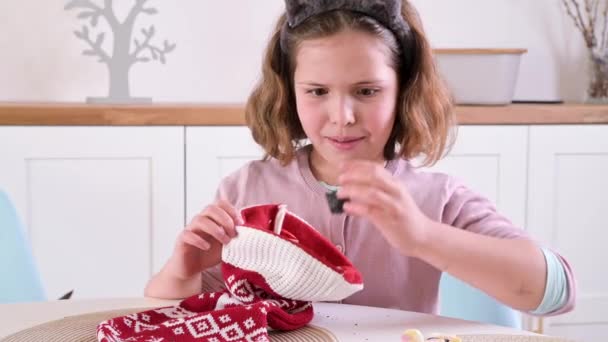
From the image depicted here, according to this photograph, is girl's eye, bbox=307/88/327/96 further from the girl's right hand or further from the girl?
the girl's right hand

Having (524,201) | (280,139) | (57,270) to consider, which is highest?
(280,139)

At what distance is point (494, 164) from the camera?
86.5 inches

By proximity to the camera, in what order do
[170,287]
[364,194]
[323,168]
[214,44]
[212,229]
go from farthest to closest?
[214,44] < [323,168] < [170,287] < [212,229] < [364,194]

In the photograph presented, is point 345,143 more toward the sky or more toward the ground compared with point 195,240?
more toward the sky

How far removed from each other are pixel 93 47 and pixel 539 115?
3.86ft

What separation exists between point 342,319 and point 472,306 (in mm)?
282

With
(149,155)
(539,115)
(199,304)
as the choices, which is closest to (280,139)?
(199,304)

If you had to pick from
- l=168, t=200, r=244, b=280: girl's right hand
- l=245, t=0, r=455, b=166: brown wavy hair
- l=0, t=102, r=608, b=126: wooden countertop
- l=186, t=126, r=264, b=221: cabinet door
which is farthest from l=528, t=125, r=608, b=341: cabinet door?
l=168, t=200, r=244, b=280: girl's right hand

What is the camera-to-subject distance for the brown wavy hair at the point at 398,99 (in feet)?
3.92

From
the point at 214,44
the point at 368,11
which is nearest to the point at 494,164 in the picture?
the point at 214,44

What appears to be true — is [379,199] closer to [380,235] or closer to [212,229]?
[212,229]

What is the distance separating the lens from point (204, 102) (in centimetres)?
245

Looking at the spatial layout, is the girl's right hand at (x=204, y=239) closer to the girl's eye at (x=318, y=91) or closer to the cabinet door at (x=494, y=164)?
the girl's eye at (x=318, y=91)

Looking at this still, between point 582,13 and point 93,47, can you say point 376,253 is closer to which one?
point 93,47
